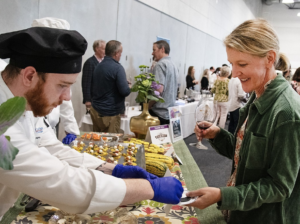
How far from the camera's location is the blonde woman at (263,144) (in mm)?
999

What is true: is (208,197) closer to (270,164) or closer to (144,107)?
(270,164)

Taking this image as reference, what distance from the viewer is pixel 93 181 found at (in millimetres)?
791

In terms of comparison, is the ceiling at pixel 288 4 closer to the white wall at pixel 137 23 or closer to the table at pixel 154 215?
the white wall at pixel 137 23

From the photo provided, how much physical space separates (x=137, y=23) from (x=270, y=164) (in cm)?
493

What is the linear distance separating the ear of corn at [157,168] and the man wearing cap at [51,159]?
0.51m

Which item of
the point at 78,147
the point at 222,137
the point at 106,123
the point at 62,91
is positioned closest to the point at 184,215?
the point at 222,137

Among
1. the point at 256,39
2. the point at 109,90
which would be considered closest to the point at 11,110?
the point at 256,39

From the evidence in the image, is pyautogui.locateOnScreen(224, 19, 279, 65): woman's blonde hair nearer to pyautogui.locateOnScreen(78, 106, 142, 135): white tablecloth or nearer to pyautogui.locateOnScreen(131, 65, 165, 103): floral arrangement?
pyautogui.locateOnScreen(131, 65, 165, 103): floral arrangement

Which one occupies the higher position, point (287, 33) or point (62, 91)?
point (287, 33)

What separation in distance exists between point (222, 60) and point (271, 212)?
12640 millimetres

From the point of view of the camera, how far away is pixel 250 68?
111cm

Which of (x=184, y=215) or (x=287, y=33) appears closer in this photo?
(x=184, y=215)

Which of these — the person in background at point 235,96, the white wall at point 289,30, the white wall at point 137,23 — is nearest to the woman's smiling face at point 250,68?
the white wall at point 137,23

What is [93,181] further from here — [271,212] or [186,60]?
[186,60]
